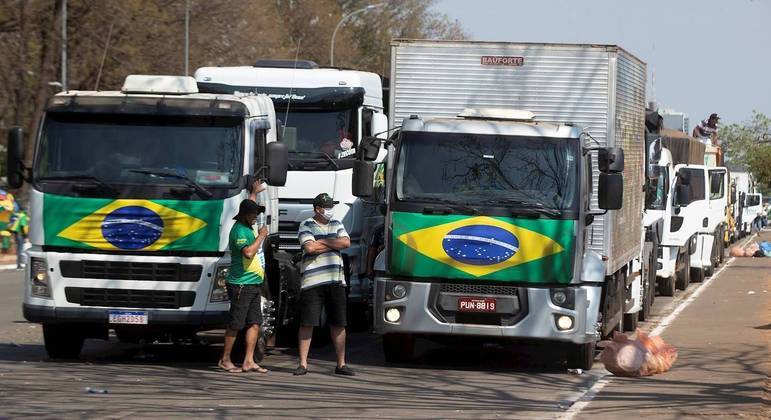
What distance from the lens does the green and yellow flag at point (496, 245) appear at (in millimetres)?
14523

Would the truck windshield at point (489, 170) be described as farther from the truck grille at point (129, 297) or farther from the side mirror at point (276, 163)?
the truck grille at point (129, 297)

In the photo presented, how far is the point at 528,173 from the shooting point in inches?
583

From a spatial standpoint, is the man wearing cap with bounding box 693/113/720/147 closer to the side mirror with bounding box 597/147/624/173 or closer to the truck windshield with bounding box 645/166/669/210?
the truck windshield with bounding box 645/166/669/210

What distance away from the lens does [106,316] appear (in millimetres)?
14023

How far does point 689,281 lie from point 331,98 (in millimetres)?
15922

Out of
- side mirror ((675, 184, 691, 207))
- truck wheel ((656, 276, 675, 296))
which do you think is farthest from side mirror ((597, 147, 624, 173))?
truck wheel ((656, 276, 675, 296))

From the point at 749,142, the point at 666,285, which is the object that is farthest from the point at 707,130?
the point at 749,142

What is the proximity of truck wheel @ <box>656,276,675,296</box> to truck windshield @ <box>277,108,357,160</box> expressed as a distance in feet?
35.4

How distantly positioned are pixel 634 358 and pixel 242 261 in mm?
3905

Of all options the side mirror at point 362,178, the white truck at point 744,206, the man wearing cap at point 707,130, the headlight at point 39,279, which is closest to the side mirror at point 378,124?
the side mirror at point 362,178

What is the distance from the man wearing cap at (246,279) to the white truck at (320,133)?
3194mm

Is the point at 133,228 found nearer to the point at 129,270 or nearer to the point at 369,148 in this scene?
the point at 129,270

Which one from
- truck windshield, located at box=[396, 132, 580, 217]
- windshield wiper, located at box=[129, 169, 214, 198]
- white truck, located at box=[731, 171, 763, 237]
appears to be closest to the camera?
windshield wiper, located at box=[129, 169, 214, 198]

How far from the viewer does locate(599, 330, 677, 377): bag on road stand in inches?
575
